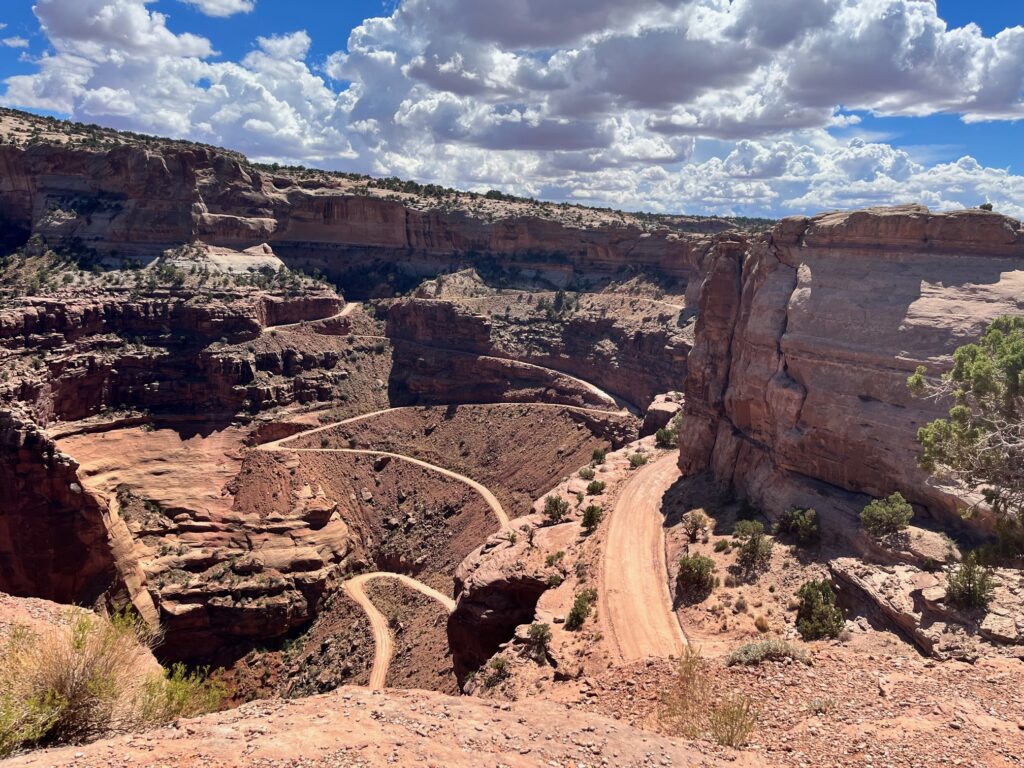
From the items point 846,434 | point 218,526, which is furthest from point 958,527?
point 218,526

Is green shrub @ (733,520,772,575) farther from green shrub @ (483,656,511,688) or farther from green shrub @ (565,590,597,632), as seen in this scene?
green shrub @ (483,656,511,688)

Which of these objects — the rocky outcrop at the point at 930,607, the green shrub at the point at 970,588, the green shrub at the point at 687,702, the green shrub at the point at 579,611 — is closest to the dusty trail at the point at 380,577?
the green shrub at the point at 579,611

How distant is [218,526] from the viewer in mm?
48812

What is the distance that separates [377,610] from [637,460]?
21556mm

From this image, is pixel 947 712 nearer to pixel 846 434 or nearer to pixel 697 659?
pixel 697 659

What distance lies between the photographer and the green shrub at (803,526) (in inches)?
1070

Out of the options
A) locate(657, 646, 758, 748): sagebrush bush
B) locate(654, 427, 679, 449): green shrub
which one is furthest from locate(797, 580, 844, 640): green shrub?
locate(654, 427, 679, 449): green shrub

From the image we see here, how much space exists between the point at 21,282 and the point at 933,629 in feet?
256

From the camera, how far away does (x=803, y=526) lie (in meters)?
27.3

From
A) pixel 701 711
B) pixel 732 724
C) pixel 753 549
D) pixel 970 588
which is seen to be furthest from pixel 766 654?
pixel 753 549

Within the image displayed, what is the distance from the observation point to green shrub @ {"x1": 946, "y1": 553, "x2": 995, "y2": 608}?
18.8m

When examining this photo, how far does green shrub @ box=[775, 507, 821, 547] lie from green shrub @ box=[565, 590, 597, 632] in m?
9.20

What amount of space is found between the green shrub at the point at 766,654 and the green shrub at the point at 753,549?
785cm

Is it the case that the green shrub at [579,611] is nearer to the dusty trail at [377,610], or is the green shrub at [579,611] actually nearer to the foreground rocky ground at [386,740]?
the dusty trail at [377,610]
